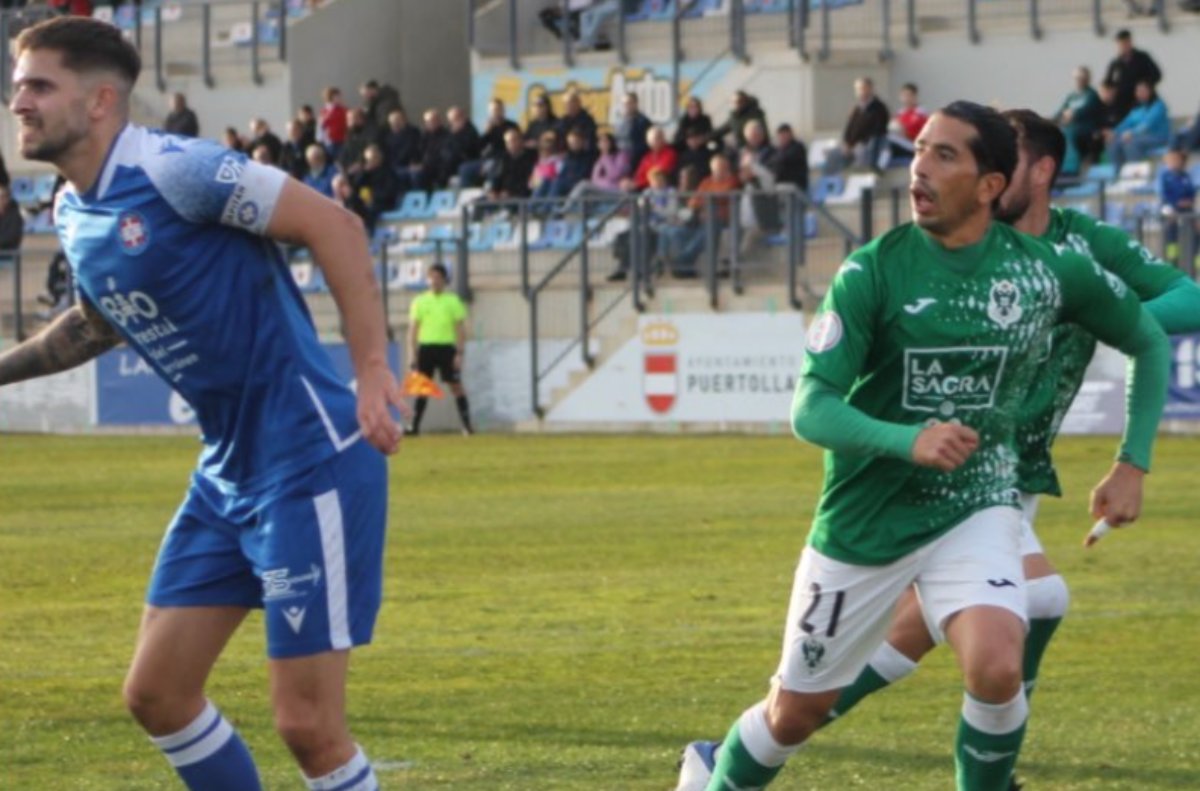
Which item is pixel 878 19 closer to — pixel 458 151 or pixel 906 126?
pixel 906 126

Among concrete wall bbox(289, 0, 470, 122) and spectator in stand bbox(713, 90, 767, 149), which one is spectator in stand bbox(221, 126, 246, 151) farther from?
spectator in stand bbox(713, 90, 767, 149)

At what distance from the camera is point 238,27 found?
43.3 m

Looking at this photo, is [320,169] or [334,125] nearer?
[320,169]

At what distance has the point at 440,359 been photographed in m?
32.1

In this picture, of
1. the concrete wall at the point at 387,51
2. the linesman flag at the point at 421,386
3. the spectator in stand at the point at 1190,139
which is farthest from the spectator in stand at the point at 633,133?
the concrete wall at the point at 387,51

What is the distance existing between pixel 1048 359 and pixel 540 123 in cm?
2804

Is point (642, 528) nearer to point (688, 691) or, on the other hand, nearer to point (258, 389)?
point (688, 691)

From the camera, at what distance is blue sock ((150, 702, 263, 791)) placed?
657cm

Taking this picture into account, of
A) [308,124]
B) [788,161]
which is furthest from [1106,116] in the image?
[308,124]

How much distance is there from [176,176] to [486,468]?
63.0 feet

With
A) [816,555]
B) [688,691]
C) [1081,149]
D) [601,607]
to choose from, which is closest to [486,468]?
[1081,149]

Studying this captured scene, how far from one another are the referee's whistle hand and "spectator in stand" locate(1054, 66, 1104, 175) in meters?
24.4

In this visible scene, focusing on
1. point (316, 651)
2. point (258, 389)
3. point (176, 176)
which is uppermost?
point (176, 176)

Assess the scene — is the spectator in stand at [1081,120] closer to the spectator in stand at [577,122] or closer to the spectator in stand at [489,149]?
the spectator in stand at [577,122]
